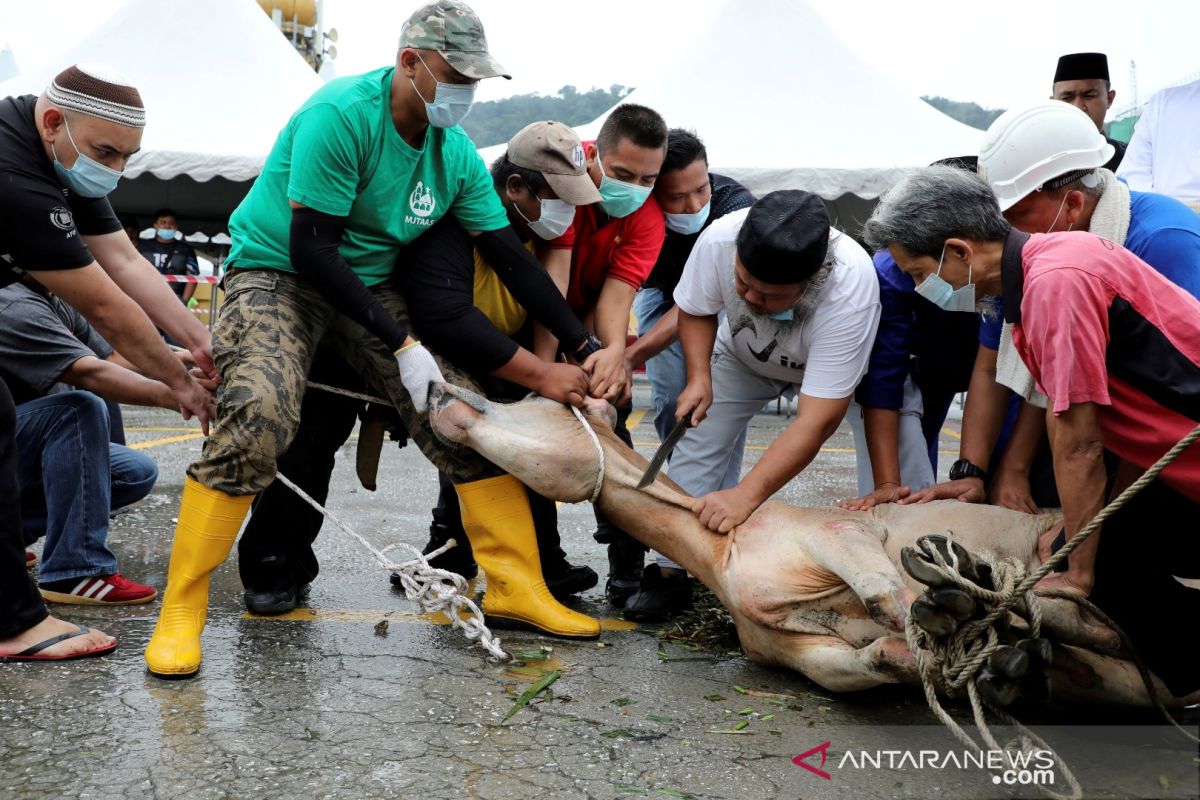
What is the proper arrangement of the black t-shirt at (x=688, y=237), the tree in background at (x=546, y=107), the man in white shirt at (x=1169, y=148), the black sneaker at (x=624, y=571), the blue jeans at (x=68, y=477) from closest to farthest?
the blue jeans at (x=68, y=477) → the black sneaker at (x=624, y=571) → the black t-shirt at (x=688, y=237) → the man in white shirt at (x=1169, y=148) → the tree in background at (x=546, y=107)

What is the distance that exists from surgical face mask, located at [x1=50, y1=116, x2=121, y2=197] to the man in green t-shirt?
0.41m

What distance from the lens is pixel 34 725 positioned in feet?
8.46

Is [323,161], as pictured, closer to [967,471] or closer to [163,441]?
[967,471]

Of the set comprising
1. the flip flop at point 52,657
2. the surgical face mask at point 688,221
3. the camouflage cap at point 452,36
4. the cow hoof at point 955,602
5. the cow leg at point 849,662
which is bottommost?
the flip flop at point 52,657

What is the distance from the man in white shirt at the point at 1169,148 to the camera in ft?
17.7

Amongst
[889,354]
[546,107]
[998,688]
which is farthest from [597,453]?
[546,107]

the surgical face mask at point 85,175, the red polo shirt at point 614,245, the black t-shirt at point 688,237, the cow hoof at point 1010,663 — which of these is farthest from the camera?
the black t-shirt at point 688,237

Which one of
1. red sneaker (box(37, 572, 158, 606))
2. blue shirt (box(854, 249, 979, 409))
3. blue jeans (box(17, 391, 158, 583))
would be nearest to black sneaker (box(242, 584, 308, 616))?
red sneaker (box(37, 572, 158, 606))

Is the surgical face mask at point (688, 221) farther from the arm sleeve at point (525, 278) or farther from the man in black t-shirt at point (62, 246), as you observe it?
the man in black t-shirt at point (62, 246)

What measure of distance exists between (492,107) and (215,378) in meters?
55.5

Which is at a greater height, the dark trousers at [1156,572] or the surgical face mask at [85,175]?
the surgical face mask at [85,175]

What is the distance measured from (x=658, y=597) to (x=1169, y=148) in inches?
150

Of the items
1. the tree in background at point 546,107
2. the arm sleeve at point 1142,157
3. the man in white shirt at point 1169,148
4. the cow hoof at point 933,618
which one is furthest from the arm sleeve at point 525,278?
the tree in background at point 546,107

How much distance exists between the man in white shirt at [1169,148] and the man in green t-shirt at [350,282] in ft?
11.9
